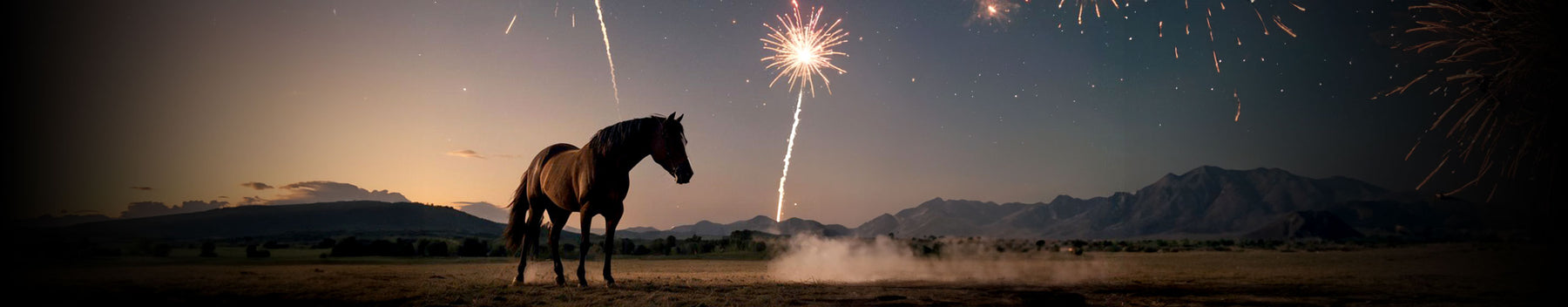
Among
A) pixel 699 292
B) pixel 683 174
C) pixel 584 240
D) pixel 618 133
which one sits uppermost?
pixel 618 133

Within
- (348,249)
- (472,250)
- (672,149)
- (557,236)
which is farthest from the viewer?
(472,250)

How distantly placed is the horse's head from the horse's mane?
1.05 feet

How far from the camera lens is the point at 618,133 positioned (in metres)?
12.4

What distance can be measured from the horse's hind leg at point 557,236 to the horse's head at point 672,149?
2.73 metres

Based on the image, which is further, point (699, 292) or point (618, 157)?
point (699, 292)

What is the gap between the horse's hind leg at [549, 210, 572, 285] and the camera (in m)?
13.2

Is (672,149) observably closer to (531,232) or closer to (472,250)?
(531,232)

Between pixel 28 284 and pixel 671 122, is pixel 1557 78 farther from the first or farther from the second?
pixel 28 284

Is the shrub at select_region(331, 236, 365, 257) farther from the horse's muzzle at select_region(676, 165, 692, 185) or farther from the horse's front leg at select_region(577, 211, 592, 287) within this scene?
the horse's muzzle at select_region(676, 165, 692, 185)

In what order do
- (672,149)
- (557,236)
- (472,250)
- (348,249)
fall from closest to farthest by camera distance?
(672,149) → (557,236) → (348,249) → (472,250)

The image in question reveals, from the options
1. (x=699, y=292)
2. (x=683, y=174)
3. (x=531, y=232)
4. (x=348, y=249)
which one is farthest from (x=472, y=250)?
(x=683, y=174)

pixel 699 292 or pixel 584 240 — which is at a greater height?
pixel 584 240

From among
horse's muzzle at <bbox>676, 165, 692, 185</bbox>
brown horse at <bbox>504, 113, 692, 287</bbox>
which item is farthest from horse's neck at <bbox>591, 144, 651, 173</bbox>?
horse's muzzle at <bbox>676, 165, 692, 185</bbox>

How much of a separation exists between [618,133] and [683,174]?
55.2 inches
